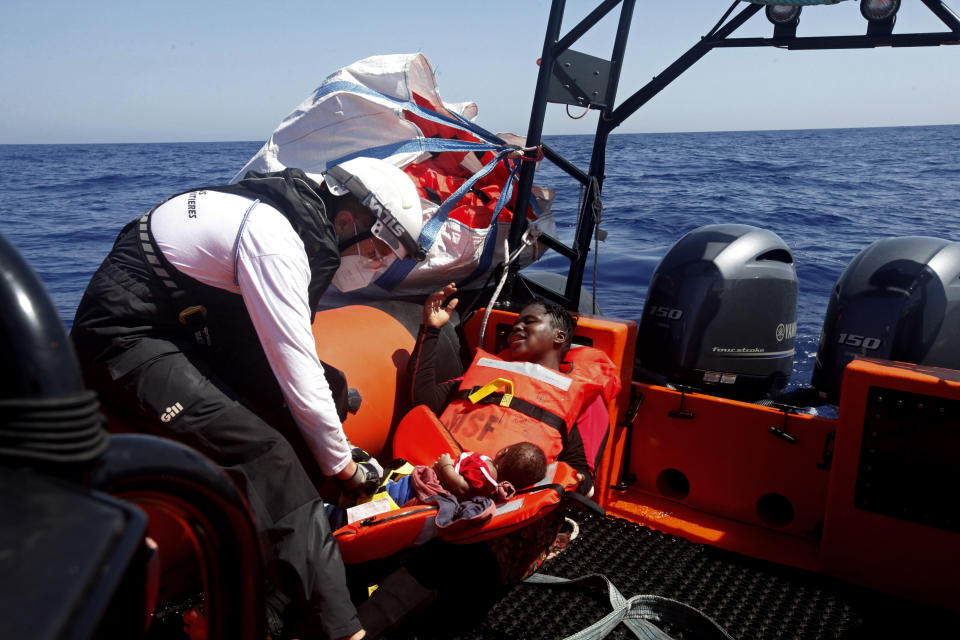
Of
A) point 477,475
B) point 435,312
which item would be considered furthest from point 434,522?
point 435,312

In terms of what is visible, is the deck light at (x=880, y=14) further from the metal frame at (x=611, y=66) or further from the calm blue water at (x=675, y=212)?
the calm blue water at (x=675, y=212)

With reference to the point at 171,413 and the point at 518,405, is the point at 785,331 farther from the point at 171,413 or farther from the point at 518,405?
the point at 171,413

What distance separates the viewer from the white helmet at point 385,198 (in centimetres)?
246

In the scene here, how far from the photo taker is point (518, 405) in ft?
9.50

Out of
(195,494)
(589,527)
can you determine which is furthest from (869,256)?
(195,494)

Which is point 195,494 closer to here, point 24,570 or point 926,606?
point 24,570

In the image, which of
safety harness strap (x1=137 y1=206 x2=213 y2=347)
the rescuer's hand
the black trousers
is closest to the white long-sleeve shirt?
safety harness strap (x1=137 y1=206 x2=213 y2=347)

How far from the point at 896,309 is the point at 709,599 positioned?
5.06 ft

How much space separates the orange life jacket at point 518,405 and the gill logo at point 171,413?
1091mm

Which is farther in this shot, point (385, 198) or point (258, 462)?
point (385, 198)

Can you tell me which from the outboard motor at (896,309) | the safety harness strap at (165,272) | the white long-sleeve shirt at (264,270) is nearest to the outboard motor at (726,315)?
the outboard motor at (896,309)

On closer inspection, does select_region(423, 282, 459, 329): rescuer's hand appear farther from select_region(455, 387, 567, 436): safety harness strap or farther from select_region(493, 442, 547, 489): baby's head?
select_region(493, 442, 547, 489): baby's head

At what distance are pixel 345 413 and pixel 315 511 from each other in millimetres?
532

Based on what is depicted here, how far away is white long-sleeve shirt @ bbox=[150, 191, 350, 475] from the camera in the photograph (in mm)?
2049
